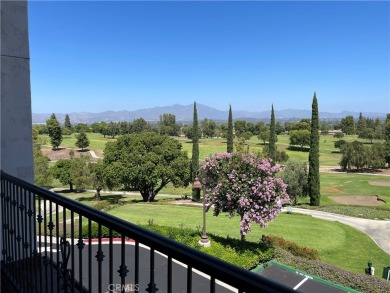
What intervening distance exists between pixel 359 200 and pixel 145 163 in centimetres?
2307

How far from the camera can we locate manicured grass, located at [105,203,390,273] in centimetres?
1577

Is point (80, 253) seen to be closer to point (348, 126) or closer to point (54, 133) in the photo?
point (54, 133)

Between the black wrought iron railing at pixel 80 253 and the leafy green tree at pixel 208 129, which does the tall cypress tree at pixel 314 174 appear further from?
the leafy green tree at pixel 208 129

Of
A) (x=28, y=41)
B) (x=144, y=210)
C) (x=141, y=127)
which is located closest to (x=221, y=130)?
(x=141, y=127)

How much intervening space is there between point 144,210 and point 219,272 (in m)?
21.4

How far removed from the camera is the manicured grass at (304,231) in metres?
15.8

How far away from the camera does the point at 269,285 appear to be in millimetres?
925

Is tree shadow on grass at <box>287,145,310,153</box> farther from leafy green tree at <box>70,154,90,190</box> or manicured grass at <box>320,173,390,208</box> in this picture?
leafy green tree at <box>70,154,90,190</box>

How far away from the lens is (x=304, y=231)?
19016 mm

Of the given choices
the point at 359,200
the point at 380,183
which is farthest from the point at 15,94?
the point at 380,183

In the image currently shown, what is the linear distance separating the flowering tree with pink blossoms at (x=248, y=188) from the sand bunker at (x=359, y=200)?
23.1 m

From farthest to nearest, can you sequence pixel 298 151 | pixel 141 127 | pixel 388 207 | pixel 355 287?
pixel 141 127, pixel 298 151, pixel 388 207, pixel 355 287

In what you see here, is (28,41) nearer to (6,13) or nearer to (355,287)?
(6,13)

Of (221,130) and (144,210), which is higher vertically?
(221,130)
